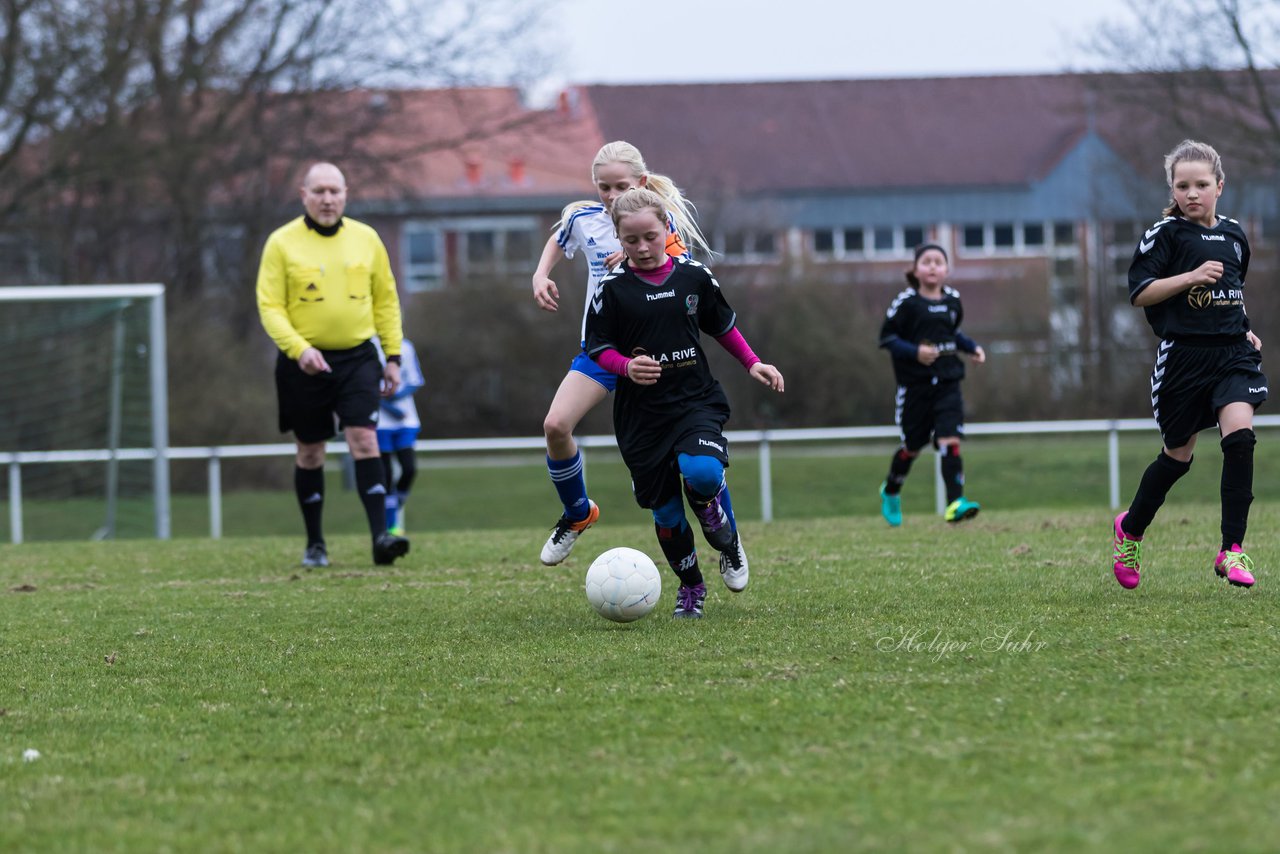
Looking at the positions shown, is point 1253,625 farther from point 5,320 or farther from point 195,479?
point 195,479

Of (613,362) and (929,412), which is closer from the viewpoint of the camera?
(613,362)

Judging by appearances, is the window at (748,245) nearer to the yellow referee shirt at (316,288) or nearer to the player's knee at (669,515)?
the yellow referee shirt at (316,288)

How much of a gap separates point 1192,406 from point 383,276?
451 centimetres

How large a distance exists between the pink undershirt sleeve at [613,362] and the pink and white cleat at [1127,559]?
2.18 metres

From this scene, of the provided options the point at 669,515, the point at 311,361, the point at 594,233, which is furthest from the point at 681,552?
the point at 311,361

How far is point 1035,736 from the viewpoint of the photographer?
3.75m

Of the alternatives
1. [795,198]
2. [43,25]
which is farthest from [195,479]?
[795,198]

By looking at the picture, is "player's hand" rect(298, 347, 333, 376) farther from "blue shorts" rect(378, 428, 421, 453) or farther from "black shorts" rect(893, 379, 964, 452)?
"black shorts" rect(893, 379, 964, 452)

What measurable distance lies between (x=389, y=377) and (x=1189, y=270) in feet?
14.4

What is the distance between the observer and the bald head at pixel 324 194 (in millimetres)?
8469

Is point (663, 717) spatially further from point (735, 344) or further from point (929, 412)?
point (929, 412)

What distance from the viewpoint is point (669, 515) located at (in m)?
6.06

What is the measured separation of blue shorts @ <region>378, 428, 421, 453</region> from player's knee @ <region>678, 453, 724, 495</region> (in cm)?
624

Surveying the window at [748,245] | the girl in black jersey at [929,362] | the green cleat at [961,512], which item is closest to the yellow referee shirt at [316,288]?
the girl in black jersey at [929,362]
